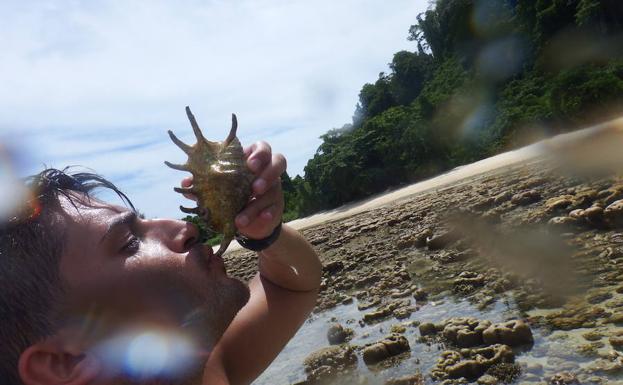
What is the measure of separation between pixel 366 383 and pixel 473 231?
20.4 feet

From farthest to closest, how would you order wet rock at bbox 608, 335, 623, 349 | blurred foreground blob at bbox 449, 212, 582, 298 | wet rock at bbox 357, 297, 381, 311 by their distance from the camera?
1. wet rock at bbox 357, 297, 381, 311
2. blurred foreground blob at bbox 449, 212, 582, 298
3. wet rock at bbox 608, 335, 623, 349

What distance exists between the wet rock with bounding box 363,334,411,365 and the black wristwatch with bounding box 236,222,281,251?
3820mm

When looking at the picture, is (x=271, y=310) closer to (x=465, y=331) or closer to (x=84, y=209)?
(x=84, y=209)

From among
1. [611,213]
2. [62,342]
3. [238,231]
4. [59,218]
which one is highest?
[59,218]

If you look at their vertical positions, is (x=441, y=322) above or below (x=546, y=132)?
below

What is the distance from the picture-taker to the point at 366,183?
Answer: 3741 cm

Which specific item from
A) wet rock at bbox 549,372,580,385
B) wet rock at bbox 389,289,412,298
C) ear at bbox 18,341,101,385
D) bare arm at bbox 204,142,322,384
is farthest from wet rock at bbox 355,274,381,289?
ear at bbox 18,341,101,385

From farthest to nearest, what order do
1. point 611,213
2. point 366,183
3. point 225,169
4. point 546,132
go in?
point 366,183 → point 546,132 → point 611,213 → point 225,169

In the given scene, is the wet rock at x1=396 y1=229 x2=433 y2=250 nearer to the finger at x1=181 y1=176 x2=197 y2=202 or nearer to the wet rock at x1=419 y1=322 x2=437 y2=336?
the wet rock at x1=419 y1=322 x2=437 y2=336

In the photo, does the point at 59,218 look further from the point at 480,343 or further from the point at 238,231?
the point at 480,343

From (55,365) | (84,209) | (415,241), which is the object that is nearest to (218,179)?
(84,209)

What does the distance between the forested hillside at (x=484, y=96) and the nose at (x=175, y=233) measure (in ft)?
76.6

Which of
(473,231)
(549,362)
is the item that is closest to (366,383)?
(549,362)

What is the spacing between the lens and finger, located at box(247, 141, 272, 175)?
98.3 inches
